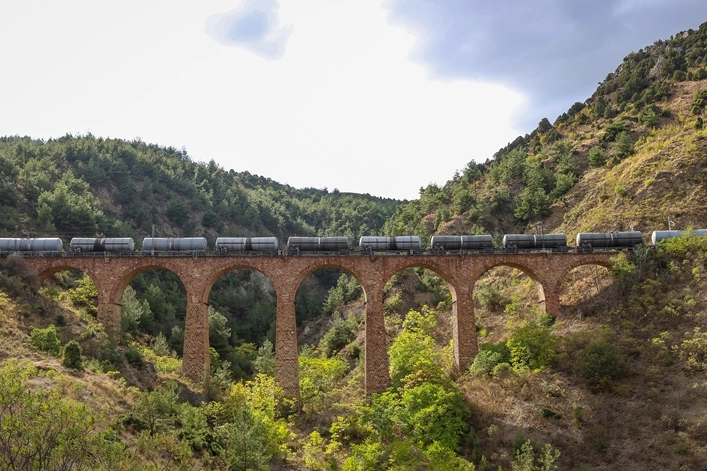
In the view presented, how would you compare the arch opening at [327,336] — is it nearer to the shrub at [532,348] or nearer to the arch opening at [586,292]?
the shrub at [532,348]

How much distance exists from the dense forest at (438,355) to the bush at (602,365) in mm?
98

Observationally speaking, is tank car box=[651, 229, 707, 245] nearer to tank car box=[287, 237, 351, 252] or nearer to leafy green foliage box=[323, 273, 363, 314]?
tank car box=[287, 237, 351, 252]

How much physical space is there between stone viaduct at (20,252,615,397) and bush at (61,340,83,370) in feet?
27.2

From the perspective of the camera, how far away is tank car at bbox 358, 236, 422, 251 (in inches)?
1843

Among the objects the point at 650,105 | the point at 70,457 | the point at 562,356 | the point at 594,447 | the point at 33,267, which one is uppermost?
the point at 650,105

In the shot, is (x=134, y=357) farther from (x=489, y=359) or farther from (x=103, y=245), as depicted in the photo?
(x=489, y=359)

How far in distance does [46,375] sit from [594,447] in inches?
1311

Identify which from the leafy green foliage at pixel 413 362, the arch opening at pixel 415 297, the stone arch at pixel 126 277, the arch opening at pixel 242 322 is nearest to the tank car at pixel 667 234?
the arch opening at pixel 415 297

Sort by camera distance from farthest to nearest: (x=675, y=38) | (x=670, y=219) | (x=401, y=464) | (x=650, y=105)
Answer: (x=675, y=38)
(x=650, y=105)
(x=670, y=219)
(x=401, y=464)

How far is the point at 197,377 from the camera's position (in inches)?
1645

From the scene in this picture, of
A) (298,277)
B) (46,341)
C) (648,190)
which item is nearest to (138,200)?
(298,277)

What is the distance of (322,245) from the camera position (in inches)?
1828

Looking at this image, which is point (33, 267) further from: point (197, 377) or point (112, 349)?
point (197, 377)

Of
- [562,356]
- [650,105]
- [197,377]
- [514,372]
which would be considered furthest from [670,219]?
[197,377]
